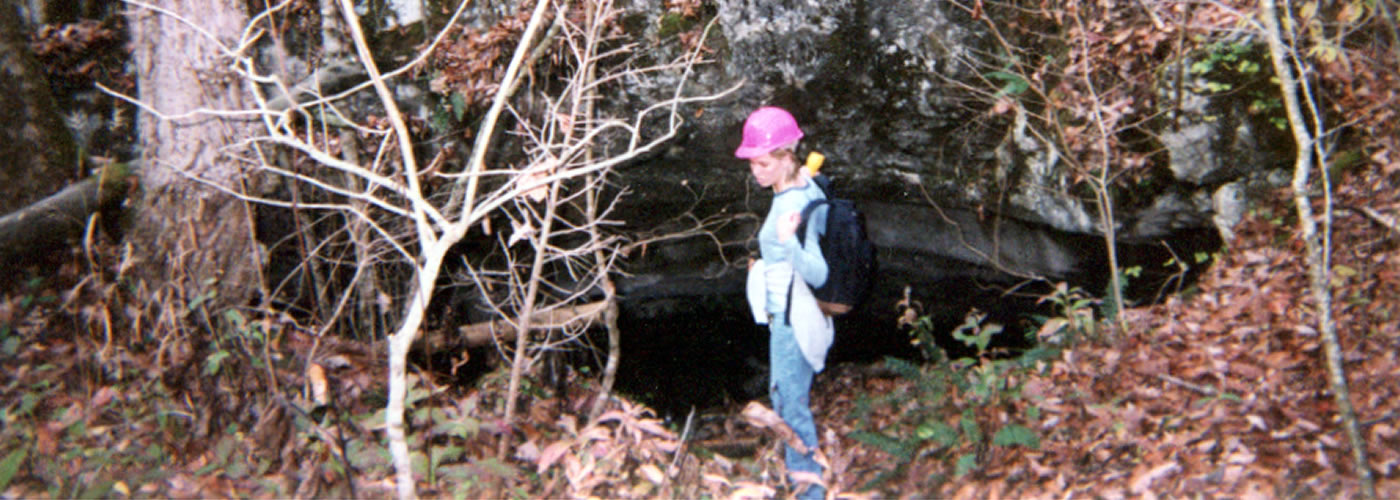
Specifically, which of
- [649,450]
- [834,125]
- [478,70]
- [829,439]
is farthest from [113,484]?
[834,125]

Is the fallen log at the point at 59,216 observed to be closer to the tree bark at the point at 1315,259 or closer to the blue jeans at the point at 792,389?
the blue jeans at the point at 792,389

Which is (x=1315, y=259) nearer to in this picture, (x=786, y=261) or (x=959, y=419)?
(x=959, y=419)

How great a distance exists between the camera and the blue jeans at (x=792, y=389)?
11.9ft

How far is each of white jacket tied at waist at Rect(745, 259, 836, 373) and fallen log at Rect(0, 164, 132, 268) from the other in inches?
165

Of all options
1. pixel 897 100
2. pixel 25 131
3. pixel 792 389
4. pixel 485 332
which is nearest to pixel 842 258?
pixel 792 389

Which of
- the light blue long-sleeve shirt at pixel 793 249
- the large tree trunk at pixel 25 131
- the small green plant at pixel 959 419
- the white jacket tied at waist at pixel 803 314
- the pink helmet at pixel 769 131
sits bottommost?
the small green plant at pixel 959 419

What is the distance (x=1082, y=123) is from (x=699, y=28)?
112 inches

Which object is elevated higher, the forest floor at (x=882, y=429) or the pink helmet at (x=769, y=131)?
the pink helmet at (x=769, y=131)

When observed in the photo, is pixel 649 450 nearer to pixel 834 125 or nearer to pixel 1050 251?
pixel 834 125

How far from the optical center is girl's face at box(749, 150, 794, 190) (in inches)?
140

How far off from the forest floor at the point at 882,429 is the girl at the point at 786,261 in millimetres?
479

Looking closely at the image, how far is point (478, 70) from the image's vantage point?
5.39m

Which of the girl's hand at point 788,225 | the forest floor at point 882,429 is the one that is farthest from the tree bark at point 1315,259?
the girl's hand at point 788,225

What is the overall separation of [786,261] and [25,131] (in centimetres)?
494
